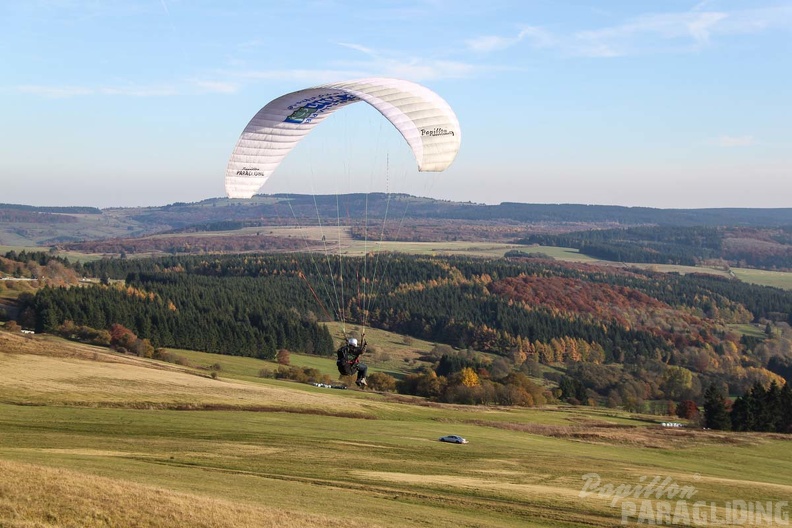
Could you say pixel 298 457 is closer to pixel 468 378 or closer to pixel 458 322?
pixel 468 378

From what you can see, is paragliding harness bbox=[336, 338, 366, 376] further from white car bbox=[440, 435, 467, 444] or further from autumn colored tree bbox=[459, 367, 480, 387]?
autumn colored tree bbox=[459, 367, 480, 387]

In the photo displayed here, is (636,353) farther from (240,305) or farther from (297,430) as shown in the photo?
(297,430)

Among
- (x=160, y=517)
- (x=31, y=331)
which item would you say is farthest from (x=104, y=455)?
(x=31, y=331)

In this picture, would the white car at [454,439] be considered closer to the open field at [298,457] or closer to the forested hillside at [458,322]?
the open field at [298,457]

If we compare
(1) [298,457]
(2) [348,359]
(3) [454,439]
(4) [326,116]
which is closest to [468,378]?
(3) [454,439]

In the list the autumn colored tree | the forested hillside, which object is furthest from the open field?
the forested hillside

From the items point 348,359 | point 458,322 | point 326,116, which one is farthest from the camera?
point 458,322

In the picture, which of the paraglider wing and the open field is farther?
the paraglider wing
